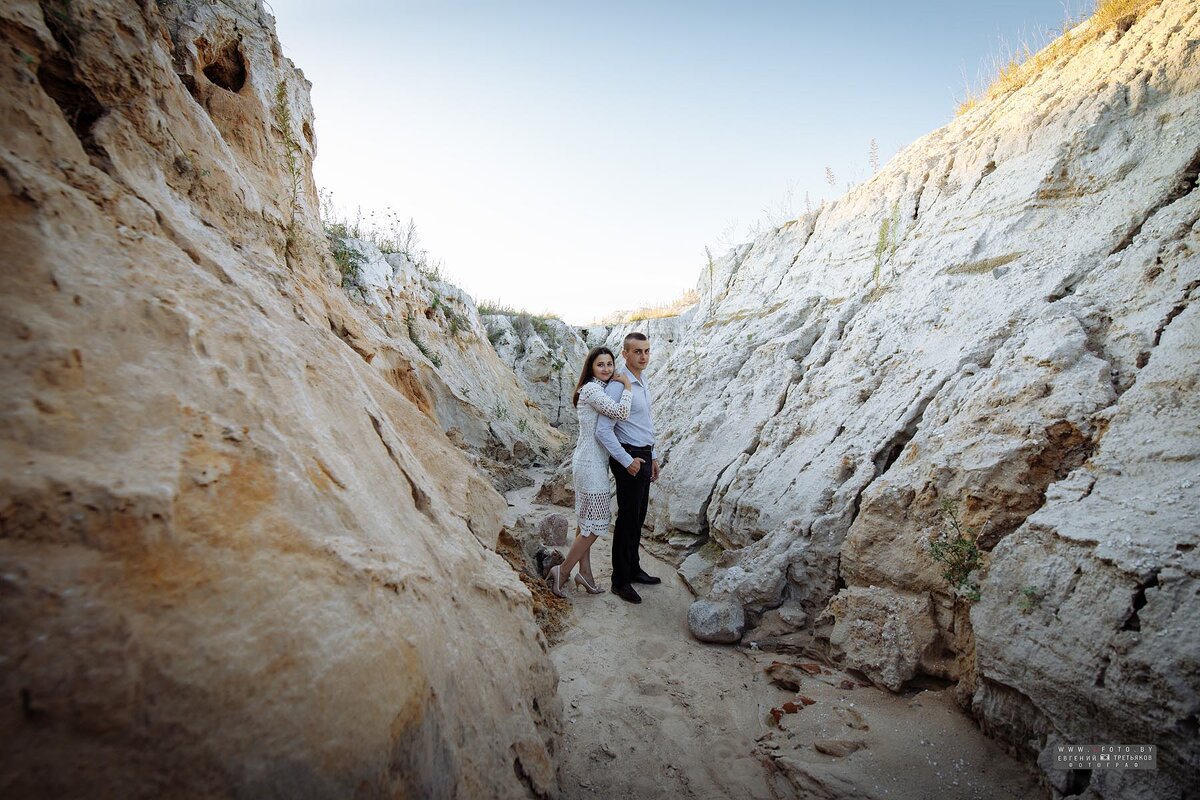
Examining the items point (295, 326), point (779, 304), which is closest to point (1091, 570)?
point (295, 326)

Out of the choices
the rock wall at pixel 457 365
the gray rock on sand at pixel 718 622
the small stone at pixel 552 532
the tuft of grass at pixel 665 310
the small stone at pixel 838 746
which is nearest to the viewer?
the small stone at pixel 838 746

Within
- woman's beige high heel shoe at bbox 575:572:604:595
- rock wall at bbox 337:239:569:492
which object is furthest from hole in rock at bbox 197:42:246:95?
woman's beige high heel shoe at bbox 575:572:604:595

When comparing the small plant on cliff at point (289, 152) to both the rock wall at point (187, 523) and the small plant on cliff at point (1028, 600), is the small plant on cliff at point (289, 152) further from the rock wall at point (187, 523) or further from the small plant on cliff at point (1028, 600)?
the small plant on cliff at point (1028, 600)

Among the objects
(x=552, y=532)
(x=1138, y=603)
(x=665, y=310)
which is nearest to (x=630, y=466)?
(x=552, y=532)

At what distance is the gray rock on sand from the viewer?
3322 millimetres

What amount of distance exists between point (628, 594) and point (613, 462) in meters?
1.02

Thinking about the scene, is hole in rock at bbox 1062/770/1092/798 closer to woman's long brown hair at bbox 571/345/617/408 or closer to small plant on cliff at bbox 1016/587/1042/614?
small plant on cliff at bbox 1016/587/1042/614

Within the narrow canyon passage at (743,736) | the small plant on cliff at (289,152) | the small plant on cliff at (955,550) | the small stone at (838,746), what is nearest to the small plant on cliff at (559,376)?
the small plant on cliff at (289,152)

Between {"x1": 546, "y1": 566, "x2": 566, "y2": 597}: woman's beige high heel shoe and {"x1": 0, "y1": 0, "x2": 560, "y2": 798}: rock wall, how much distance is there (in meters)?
1.52

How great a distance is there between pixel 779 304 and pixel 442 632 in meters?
6.62

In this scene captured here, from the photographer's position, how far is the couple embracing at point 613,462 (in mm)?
3900

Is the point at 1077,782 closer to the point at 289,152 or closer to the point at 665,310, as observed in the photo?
the point at 289,152

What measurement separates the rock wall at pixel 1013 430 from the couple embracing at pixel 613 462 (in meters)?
0.76

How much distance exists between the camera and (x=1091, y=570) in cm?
194
